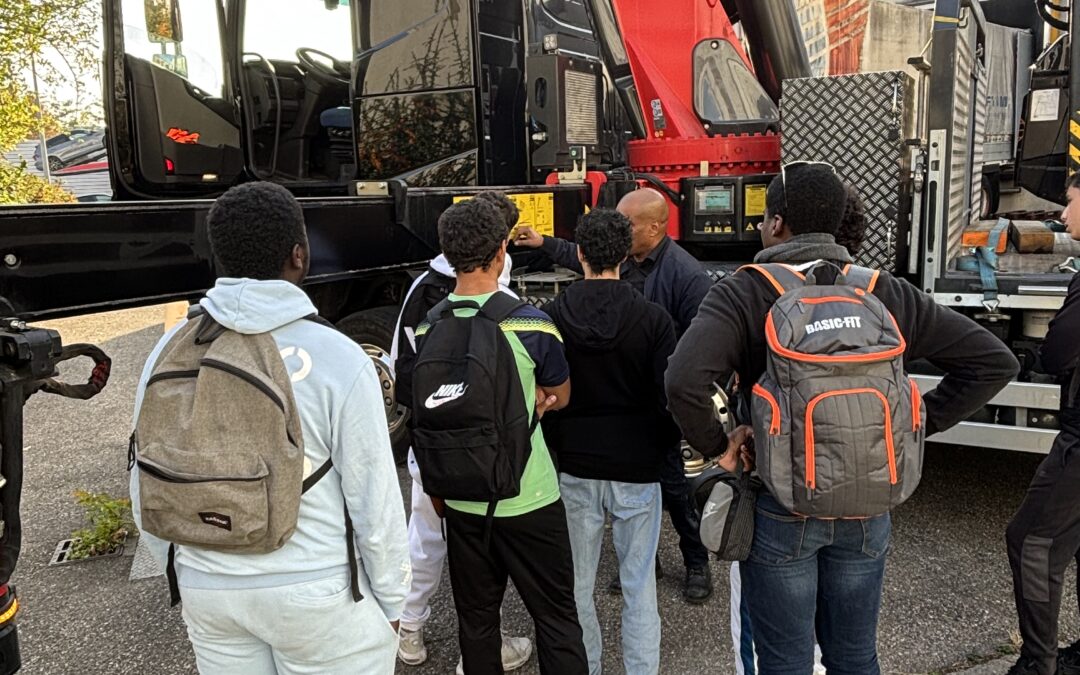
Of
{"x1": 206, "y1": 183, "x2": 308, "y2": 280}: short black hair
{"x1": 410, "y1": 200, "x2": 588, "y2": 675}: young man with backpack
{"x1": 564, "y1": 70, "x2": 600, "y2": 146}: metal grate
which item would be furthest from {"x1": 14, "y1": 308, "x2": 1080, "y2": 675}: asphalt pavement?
{"x1": 564, "y1": 70, "x2": 600, "y2": 146}: metal grate

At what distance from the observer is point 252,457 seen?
165 centimetres

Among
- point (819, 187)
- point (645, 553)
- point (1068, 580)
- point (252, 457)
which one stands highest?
point (819, 187)

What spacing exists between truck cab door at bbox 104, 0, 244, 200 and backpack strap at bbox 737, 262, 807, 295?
3.84 m

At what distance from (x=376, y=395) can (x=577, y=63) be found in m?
3.50

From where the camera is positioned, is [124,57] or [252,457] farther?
[124,57]

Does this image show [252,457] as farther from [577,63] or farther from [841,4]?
[841,4]

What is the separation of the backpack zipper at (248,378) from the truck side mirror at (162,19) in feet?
11.8

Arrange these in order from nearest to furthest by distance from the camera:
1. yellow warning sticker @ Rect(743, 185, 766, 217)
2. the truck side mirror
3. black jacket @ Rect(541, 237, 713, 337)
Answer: black jacket @ Rect(541, 237, 713, 337) → the truck side mirror → yellow warning sticker @ Rect(743, 185, 766, 217)

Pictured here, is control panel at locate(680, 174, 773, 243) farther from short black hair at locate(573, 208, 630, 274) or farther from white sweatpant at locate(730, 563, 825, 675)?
white sweatpant at locate(730, 563, 825, 675)

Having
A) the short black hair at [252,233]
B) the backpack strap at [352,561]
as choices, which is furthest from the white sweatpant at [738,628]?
the short black hair at [252,233]

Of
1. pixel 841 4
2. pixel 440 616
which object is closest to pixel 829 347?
pixel 440 616

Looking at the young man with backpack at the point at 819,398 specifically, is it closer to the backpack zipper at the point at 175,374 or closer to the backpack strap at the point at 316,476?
the backpack strap at the point at 316,476

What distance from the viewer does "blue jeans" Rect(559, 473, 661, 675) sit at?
266 centimetres

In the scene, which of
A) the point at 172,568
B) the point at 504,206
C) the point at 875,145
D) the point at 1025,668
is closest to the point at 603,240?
the point at 504,206
